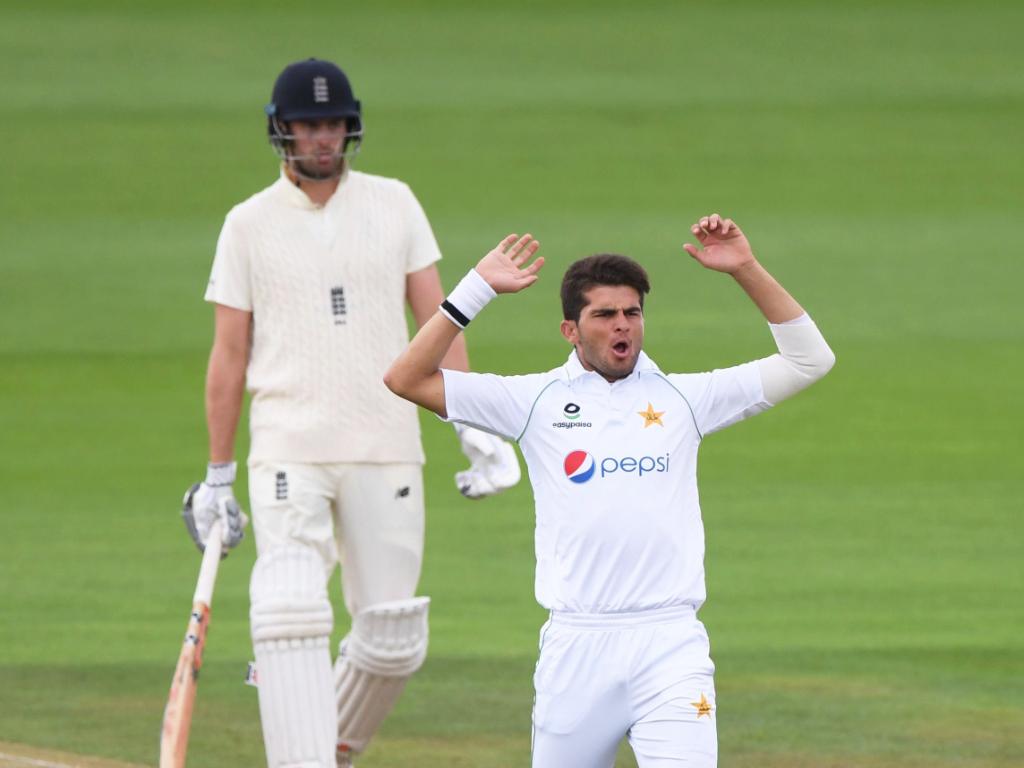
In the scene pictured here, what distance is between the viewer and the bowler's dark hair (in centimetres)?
436

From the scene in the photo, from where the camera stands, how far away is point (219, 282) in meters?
5.57

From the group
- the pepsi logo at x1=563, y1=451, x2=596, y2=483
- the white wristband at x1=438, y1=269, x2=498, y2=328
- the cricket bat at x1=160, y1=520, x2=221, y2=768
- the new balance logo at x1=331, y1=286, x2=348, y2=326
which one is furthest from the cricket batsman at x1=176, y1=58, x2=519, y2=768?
the pepsi logo at x1=563, y1=451, x2=596, y2=483

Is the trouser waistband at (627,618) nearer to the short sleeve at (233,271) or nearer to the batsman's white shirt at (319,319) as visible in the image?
the batsman's white shirt at (319,319)

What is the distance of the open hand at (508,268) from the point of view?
4.41 metres

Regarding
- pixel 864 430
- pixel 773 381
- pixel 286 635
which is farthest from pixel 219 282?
pixel 864 430

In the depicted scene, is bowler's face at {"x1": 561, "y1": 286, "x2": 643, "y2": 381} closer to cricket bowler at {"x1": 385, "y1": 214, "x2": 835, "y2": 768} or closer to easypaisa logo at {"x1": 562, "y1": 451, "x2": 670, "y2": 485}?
cricket bowler at {"x1": 385, "y1": 214, "x2": 835, "y2": 768}

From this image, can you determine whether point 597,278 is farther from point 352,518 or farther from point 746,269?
point 352,518

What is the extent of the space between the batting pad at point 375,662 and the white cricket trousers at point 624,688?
126 centimetres

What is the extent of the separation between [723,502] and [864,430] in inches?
69.8

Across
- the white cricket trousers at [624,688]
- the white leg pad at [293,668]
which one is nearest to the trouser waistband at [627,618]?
the white cricket trousers at [624,688]

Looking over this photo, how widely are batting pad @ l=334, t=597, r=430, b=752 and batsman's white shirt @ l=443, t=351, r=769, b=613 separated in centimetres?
117

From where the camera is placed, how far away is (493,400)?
4.46 m

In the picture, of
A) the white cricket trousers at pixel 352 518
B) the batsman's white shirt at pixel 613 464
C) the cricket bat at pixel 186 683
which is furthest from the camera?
the white cricket trousers at pixel 352 518

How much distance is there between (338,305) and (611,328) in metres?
1.39
